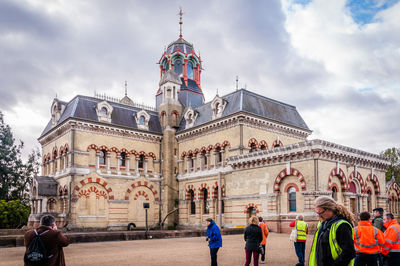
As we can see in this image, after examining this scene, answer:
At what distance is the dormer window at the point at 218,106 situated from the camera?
121 ft

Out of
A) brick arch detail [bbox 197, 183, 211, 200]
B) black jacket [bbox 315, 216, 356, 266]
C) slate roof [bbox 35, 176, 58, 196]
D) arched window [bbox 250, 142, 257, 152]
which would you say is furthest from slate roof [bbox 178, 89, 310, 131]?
black jacket [bbox 315, 216, 356, 266]

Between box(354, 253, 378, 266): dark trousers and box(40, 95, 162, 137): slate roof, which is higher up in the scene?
box(40, 95, 162, 137): slate roof

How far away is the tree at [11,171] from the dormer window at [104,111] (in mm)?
18744

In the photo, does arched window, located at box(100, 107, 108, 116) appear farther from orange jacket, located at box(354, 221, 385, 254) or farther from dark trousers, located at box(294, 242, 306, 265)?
orange jacket, located at box(354, 221, 385, 254)

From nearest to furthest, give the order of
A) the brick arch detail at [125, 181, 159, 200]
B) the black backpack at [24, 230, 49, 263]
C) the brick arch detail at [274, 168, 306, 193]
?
the black backpack at [24, 230, 49, 263], the brick arch detail at [274, 168, 306, 193], the brick arch detail at [125, 181, 159, 200]

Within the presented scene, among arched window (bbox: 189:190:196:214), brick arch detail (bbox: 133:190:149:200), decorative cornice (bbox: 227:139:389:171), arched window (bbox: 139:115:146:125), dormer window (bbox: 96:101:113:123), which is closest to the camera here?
decorative cornice (bbox: 227:139:389:171)

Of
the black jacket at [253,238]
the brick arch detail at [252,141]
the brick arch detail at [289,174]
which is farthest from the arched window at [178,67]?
the black jacket at [253,238]

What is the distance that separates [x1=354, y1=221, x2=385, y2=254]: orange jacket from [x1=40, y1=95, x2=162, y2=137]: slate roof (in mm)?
31278

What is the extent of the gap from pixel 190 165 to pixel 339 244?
34.7m

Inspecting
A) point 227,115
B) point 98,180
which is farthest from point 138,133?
point 227,115

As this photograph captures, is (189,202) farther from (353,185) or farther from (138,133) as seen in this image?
(353,185)

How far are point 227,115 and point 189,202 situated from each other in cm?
1028

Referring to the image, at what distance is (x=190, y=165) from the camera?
40.0m

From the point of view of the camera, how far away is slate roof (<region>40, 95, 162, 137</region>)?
37.2 m
